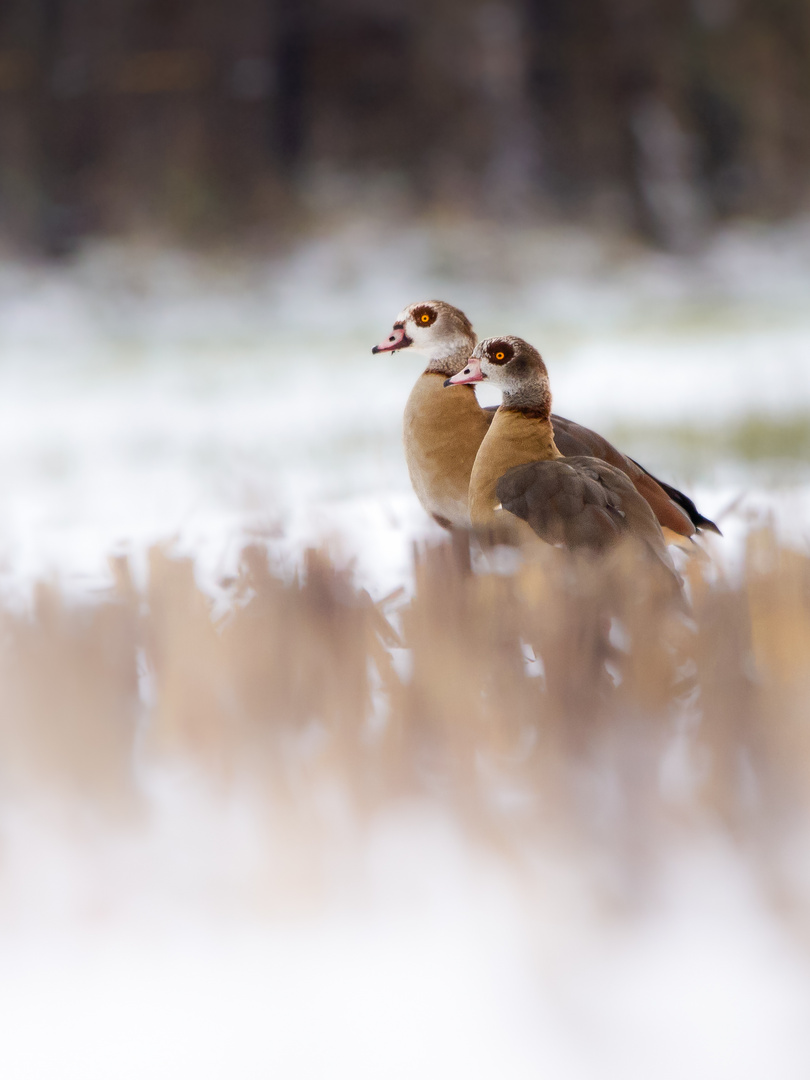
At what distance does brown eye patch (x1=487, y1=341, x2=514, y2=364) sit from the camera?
0.80 m

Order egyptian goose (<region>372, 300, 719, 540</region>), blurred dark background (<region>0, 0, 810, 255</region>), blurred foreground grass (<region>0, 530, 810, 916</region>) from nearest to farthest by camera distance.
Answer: blurred foreground grass (<region>0, 530, 810, 916</region>) → egyptian goose (<region>372, 300, 719, 540</region>) → blurred dark background (<region>0, 0, 810, 255</region>)

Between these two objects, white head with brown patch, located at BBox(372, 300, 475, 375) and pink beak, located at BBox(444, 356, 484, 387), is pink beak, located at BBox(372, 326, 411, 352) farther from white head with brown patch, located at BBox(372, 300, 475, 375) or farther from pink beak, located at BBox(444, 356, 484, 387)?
pink beak, located at BBox(444, 356, 484, 387)

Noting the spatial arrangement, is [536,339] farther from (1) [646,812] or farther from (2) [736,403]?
(1) [646,812]

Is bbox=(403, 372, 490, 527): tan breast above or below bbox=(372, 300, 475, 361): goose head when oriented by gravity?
below

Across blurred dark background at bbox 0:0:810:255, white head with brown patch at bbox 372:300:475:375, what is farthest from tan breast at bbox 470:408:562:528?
blurred dark background at bbox 0:0:810:255

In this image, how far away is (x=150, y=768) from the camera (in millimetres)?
792

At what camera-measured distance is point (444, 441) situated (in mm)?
900

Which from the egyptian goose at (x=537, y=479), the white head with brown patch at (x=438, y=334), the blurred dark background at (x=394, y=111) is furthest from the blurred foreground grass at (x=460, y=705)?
the blurred dark background at (x=394, y=111)

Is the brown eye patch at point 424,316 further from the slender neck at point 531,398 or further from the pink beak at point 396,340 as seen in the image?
the slender neck at point 531,398

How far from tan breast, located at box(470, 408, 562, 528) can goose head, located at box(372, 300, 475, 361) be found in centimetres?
10

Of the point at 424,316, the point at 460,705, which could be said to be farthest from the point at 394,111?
the point at 460,705

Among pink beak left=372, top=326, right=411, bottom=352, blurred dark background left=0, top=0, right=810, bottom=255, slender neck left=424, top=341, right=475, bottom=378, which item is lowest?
slender neck left=424, top=341, right=475, bottom=378

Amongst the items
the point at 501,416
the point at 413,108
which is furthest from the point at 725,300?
the point at 501,416

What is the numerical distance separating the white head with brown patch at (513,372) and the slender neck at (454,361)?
0.09 meters
